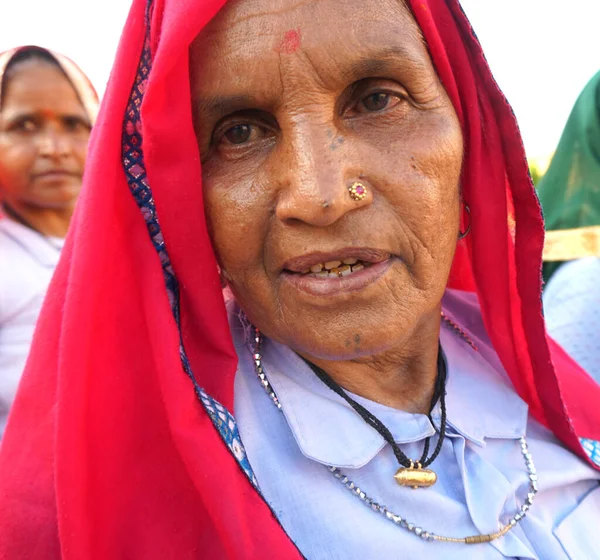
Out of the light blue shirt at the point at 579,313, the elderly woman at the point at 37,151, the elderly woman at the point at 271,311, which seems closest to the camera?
the elderly woman at the point at 271,311

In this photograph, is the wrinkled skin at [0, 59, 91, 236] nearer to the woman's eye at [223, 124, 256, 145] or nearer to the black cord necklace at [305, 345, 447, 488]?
the woman's eye at [223, 124, 256, 145]

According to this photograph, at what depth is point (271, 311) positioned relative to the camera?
127cm

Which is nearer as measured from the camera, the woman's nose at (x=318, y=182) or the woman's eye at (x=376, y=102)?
the woman's nose at (x=318, y=182)

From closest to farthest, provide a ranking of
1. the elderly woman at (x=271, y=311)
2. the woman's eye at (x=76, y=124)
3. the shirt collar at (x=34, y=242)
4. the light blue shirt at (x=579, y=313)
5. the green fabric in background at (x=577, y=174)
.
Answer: the elderly woman at (x=271, y=311)
the light blue shirt at (x=579, y=313)
the green fabric in background at (x=577, y=174)
the shirt collar at (x=34, y=242)
the woman's eye at (x=76, y=124)

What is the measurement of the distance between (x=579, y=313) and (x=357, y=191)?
1.59 meters

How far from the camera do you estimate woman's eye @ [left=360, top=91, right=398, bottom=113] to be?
1.25 m

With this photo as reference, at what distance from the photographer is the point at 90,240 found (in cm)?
113

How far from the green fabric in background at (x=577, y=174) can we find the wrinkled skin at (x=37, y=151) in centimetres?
250

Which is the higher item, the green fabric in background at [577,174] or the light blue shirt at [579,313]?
the green fabric in background at [577,174]

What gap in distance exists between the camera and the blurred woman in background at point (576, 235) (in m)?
Result: 2.30

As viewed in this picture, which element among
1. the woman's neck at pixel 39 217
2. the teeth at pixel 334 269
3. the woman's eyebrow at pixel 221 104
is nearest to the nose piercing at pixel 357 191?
the teeth at pixel 334 269

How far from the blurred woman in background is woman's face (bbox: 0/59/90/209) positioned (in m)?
2.50

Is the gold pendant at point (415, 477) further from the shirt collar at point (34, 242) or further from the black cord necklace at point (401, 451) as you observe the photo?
the shirt collar at point (34, 242)

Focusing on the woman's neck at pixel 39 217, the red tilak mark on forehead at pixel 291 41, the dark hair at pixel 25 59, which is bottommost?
the woman's neck at pixel 39 217
